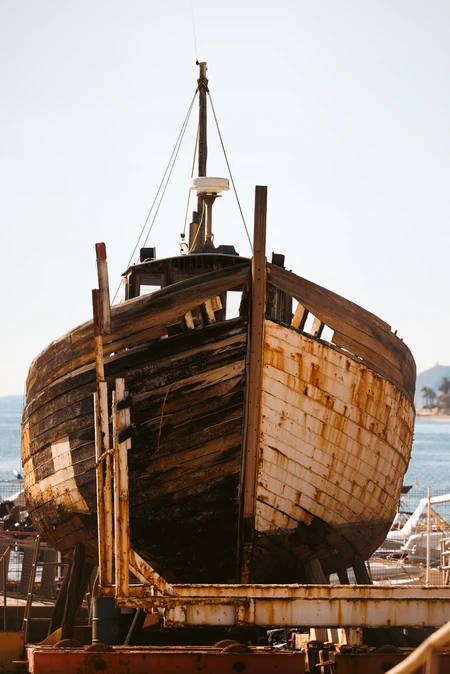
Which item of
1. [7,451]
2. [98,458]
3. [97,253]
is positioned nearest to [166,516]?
[98,458]

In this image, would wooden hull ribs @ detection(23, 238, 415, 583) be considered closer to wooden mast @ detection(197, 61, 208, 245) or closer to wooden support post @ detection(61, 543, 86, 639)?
wooden support post @ detection(61, 543, 86, 639)

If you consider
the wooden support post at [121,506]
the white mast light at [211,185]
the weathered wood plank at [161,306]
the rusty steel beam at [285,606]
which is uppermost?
the white mast light at [211,185]

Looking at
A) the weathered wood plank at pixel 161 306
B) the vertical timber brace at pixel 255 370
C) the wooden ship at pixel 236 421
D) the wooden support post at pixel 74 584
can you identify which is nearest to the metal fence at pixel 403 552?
the wooden support post at pixel 74 584

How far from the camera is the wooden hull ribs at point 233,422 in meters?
11.8

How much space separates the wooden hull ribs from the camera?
11789 mm

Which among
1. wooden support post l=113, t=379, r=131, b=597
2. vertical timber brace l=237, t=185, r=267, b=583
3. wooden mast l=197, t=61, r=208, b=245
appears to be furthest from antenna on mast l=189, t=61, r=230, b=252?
wooden support post l=113, t=379, r=131, b=597

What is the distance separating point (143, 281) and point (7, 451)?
111m

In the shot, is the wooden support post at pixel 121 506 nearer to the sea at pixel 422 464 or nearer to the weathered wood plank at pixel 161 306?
the weathered wood plank at pixel 161 306

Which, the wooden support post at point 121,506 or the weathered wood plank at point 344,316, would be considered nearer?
the wooden support post at point 121,506

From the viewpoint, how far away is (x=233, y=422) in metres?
11.8

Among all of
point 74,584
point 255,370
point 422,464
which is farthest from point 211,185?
point 422,464

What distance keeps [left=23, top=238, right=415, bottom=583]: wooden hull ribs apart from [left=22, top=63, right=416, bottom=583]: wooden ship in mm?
13

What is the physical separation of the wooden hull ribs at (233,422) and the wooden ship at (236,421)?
0.04 feet

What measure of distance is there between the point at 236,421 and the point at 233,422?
0.11 ft
